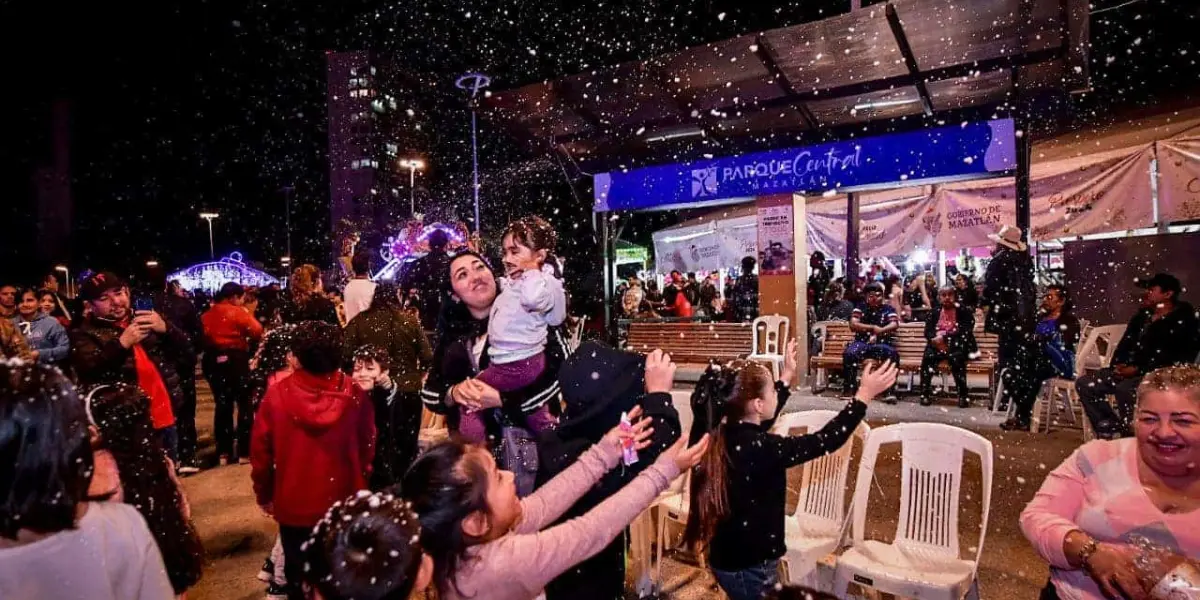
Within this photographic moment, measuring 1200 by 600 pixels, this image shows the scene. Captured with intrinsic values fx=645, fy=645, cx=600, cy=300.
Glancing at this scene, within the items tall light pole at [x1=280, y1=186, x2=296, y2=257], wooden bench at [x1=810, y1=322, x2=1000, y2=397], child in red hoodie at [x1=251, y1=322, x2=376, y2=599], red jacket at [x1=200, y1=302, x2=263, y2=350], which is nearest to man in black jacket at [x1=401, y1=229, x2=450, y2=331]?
child in red hoodie at [x1=251, y1=322, x2=376, y2=599]

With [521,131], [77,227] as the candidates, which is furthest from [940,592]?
[77,227]

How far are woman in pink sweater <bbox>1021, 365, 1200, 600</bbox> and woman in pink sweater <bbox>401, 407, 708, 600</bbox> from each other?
4.45ft

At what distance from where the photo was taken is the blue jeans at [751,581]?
2.72m

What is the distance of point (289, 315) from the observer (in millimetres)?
6340

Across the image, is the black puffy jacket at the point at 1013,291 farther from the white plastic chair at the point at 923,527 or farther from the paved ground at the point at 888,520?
the white plastic chair at the point at 923,527

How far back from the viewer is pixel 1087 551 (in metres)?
1.96

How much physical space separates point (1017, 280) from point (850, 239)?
4.28 m

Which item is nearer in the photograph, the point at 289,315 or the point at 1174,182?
the point at 289,315

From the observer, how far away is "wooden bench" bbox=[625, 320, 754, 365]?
37.3 feet

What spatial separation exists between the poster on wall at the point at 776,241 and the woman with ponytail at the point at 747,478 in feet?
26.3

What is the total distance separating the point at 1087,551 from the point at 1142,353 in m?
5.26

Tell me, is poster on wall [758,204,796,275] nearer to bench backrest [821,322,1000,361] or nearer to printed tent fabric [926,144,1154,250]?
bench backrest [821,322,1000,361]

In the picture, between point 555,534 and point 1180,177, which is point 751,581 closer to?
point 555,534

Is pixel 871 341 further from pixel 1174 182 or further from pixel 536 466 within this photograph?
pixel 536 466
